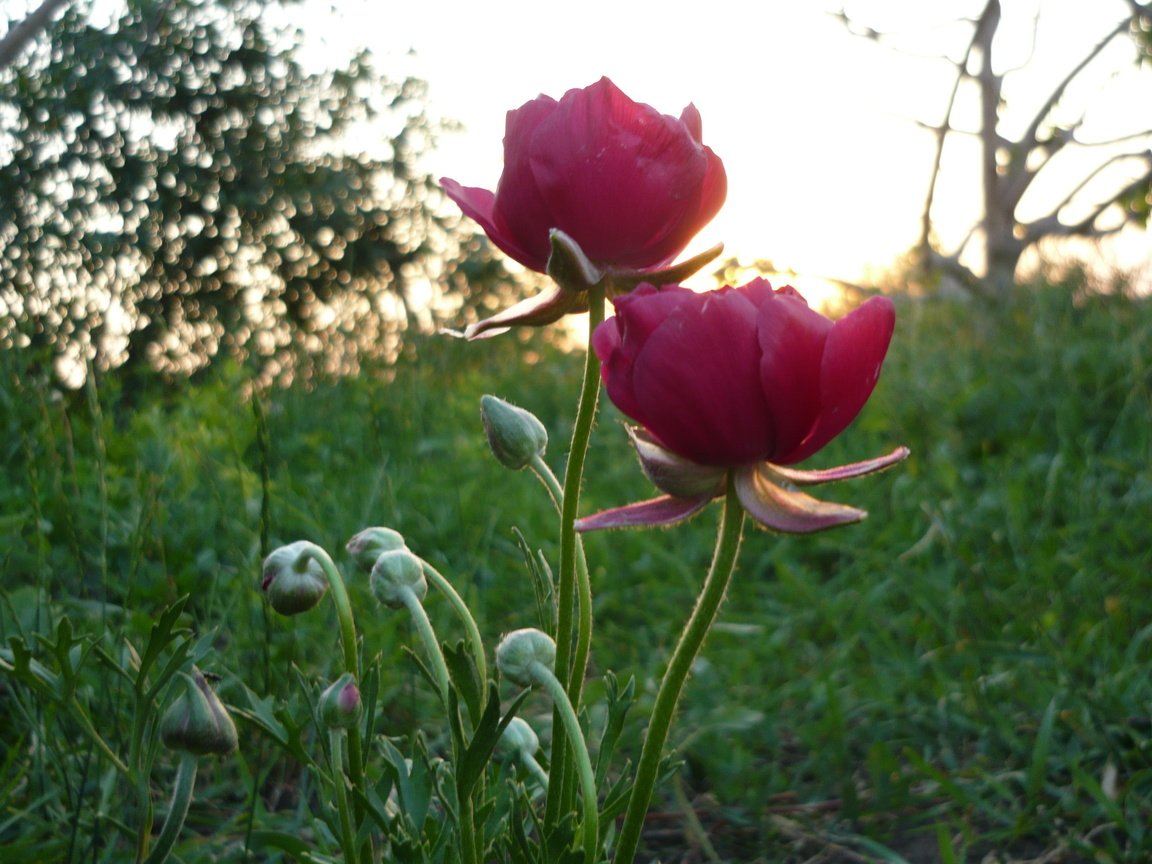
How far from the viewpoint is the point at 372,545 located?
33.7 inches

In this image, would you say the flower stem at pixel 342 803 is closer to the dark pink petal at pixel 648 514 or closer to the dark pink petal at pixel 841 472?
the dark pink petal at pixel 648 514

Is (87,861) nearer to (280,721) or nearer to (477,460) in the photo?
(280,721)

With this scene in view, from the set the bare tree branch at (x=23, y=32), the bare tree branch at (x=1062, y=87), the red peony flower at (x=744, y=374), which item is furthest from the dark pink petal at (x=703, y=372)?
the bare tree branch at (x=1062, y=87)

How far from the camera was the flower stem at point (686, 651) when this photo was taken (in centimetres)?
71

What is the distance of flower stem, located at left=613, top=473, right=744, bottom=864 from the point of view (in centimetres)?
71

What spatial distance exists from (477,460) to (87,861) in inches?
72.3

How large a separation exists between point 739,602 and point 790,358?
188cm

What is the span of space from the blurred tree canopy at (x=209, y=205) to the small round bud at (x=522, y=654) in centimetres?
181

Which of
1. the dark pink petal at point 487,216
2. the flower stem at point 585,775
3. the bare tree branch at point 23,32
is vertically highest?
the bare tree branch at point 23,32

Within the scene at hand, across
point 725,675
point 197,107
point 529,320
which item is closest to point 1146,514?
point 725,675

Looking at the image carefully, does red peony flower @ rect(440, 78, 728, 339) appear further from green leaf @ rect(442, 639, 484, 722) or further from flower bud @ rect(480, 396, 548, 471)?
green leaf @ rect(442, 639, 484, 722)

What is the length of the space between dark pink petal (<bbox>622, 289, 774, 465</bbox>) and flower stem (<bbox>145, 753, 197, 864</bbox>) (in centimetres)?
44

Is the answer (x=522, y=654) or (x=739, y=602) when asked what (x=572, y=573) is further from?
(x=739, y=602)

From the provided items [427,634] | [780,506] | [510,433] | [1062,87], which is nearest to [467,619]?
[427,634]
